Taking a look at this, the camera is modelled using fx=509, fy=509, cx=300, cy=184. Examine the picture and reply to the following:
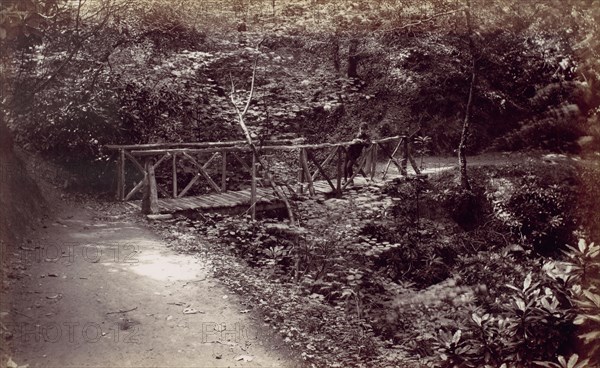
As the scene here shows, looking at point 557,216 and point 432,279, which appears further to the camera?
point 557,216

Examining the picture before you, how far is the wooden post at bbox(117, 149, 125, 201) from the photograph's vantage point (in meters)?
10.7

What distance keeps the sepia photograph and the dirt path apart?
28 mm

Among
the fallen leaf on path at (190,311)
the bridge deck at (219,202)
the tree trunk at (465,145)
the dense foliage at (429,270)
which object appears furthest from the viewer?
the tree trunk at (465,145)

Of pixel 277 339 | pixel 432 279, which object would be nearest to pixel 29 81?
pixel 277 339

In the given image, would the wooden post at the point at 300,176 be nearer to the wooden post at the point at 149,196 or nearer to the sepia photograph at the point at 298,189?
the sepia photograph at the point at 298,189

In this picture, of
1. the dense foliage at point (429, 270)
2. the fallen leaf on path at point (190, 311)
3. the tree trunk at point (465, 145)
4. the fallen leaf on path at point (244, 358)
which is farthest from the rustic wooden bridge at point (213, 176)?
the fallen leaf on path at point (244, 358)

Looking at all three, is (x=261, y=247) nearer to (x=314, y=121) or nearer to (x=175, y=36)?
(x=175, y=36)

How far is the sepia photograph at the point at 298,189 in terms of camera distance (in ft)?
16.6

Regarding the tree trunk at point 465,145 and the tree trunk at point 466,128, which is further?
the tree trunk at point 465,145

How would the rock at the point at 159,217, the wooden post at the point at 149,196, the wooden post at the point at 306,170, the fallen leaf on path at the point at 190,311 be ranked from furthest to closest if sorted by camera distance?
the wooden post at the point at 306,170 < the wooden post at the point at 149,196 < the rock at the point at 159,217 < the fallen leaf on path at the point at 190,311

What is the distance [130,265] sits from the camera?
701 cm

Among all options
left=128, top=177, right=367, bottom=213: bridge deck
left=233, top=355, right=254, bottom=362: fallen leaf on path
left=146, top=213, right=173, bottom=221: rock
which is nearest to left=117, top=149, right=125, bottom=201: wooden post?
left=128, top=177, right=367, bottom=213: bridge deck

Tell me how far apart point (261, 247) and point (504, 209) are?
596 cm

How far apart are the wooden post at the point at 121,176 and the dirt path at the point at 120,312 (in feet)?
10.1
